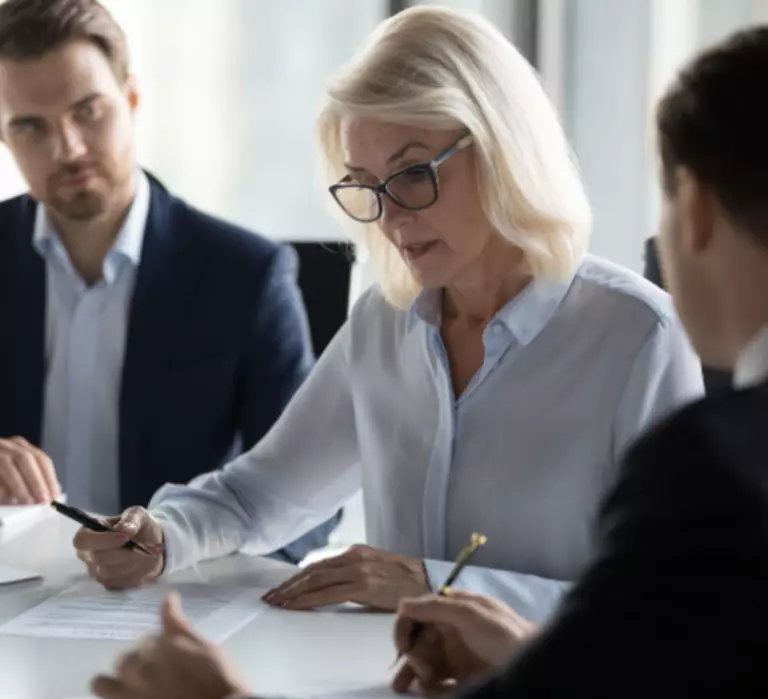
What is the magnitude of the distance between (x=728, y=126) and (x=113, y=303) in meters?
1.90

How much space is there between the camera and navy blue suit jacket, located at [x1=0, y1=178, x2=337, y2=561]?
2584 millimetres

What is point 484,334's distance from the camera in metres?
1.83

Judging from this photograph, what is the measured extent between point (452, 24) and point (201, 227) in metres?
1.03

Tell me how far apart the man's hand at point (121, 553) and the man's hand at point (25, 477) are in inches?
21.0

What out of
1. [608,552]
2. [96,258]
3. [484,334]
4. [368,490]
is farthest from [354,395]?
[608,552]

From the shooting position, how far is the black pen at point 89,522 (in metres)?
1.79

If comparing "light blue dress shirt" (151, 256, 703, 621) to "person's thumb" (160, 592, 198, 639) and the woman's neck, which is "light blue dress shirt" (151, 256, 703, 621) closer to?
the woman's neck

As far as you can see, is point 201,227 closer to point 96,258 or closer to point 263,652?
point 96,258

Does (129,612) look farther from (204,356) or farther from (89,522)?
(204,356)

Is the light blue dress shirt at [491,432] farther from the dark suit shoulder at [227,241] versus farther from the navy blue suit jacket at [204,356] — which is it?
the dark suit shoulder at [227,241]

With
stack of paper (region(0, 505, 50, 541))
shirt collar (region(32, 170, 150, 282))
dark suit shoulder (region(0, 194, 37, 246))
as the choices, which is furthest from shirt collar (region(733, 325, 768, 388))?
dark suit shoulder (region(0, 194, 37, 246))

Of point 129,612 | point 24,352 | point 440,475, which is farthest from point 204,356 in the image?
point 129,612

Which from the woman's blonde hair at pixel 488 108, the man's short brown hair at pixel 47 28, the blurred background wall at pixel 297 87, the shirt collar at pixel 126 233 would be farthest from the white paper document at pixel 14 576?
the blurred background wall at pixel 297 87

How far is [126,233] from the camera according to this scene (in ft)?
8.79
